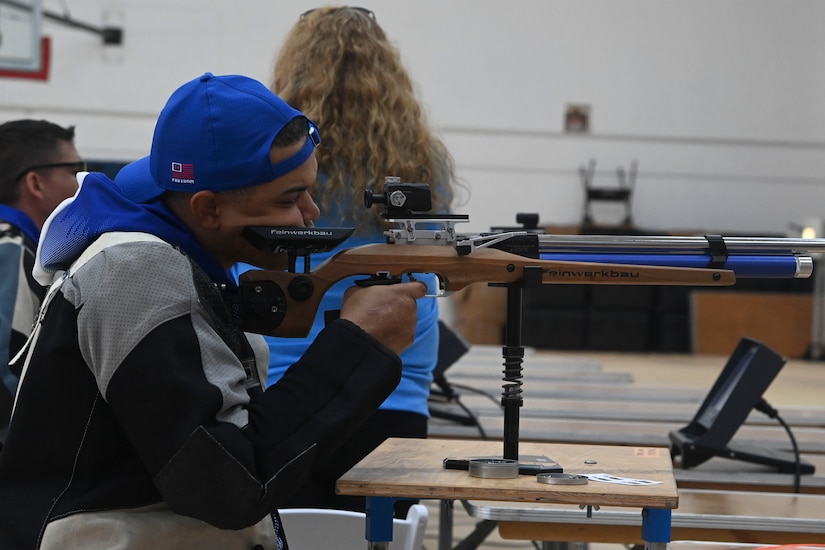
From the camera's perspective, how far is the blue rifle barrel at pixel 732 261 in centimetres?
164

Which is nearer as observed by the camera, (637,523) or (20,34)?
(637,523)

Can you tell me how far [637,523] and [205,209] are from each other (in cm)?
114

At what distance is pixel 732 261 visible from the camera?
5.58 ft

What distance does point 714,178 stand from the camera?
37.2 feet

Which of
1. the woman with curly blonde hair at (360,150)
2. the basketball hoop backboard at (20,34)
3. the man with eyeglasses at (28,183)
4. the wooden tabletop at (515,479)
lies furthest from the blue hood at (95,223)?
the basketball hoop backboard at (20,34)

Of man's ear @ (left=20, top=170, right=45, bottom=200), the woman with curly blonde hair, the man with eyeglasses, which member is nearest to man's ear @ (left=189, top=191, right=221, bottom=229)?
the woman with curly blonde hair

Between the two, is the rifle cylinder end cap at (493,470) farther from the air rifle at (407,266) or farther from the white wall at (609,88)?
the white wall at (609,88)

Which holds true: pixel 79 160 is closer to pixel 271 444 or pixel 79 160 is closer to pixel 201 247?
pixel 201 247

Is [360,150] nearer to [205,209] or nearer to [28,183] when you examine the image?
[205,209]

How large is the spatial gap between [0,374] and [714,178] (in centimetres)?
1008

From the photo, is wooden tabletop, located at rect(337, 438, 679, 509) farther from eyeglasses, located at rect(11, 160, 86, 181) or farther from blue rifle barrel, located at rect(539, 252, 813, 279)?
eyeglasses, located at rect(11, 160, 86, 181)

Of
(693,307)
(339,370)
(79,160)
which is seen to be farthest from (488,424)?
(693,307)

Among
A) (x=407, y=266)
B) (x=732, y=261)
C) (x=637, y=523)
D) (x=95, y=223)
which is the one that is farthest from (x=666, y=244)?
(x=95, y=223)

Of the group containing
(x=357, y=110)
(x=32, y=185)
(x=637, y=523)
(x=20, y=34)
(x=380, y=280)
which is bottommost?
(x=637, y=523)
